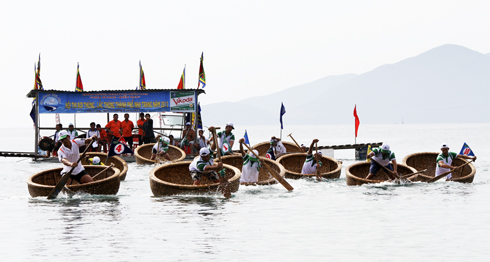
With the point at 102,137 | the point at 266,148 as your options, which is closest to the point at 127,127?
the point at 102,137

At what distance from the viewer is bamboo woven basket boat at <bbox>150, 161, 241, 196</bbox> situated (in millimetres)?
14453

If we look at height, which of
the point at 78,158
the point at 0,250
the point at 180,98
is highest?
the point at 180,98

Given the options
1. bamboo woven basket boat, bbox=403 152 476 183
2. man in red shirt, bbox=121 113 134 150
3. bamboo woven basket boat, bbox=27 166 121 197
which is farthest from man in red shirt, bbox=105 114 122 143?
bamboo woven basket boat, bbox=403 152 476 183

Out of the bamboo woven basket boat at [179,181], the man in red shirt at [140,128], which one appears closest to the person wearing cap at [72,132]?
the man in red shirt at [140,128]

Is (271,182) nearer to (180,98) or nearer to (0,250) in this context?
(0,250)

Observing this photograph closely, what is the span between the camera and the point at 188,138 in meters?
29.1

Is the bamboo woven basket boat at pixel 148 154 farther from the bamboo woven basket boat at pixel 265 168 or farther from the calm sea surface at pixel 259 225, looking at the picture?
the calm sea surface at pixel 259 225

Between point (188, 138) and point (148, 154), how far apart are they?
2.18 meters

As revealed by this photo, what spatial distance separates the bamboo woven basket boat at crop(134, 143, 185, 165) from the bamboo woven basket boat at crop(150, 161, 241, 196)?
8.66 meters

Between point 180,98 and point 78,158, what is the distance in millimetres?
15890

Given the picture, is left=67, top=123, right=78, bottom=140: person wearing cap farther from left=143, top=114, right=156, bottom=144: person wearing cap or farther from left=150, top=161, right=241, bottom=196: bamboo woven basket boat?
left=150, top=161, right=241, bottom=196: bamboo woven basket boat

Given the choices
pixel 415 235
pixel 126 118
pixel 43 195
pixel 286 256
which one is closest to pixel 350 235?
pixel 415 235

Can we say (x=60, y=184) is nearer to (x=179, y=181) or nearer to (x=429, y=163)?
(x=179, y=181)

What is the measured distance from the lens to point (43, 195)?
15.4m
